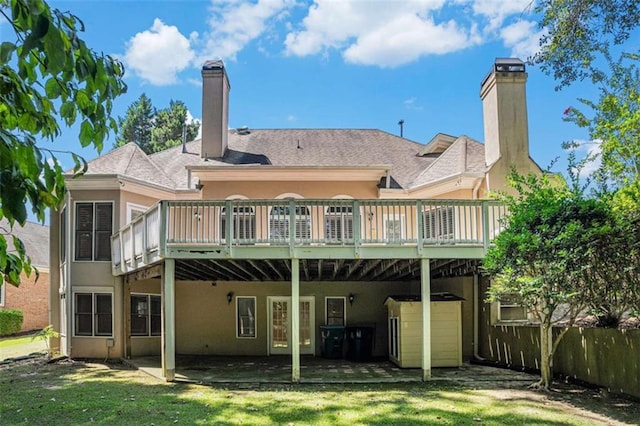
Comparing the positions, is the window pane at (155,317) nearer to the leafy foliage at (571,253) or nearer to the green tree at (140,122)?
the leafy foliage at (571,253)

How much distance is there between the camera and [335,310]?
631 inches

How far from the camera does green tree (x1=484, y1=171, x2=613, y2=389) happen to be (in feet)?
27.6

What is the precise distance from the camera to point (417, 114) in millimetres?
26562

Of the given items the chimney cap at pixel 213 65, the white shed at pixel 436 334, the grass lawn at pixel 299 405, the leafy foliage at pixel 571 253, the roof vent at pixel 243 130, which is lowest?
the grass lawn at pixel 299 405

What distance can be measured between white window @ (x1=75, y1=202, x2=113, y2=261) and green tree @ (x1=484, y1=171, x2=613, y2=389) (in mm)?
10224

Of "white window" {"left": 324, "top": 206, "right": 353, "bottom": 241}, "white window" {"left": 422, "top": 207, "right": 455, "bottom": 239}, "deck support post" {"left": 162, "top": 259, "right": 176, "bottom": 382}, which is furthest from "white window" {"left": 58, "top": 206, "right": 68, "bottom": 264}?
"white window" {"left": 422, "top": 207, "right": 455, "bottom": 239}

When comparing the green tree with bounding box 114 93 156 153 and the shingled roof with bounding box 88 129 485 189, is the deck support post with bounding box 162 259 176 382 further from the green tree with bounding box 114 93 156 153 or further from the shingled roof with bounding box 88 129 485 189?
the green tree with bounding box 114 93 156 153

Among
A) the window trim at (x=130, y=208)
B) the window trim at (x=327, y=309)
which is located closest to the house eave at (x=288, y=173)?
the window trim at (x=130, y=208)

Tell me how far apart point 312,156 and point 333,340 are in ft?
19.3

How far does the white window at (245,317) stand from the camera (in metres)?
15.9

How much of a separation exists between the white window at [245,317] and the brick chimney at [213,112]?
14.8 ft

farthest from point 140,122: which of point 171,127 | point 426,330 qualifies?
point 426,330

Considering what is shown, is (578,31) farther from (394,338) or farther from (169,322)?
(169,322)

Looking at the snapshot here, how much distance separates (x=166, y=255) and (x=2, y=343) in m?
14.9
